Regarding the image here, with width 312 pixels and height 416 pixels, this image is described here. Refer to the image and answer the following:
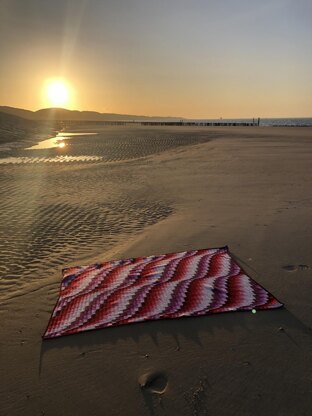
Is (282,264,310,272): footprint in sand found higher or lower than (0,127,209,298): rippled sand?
higher

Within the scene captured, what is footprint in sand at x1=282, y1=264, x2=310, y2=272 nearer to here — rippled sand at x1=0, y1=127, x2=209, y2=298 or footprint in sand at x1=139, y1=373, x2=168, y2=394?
footprint in sand at x1=139, y1=373, x2=168, y2=394

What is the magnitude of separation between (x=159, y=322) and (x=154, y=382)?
1.01 m

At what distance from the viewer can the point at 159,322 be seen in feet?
14.6

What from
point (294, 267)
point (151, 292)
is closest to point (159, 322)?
point (151, 292)

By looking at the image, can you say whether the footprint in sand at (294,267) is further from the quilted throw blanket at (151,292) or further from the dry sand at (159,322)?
the quilted throw blanket at (151,292)

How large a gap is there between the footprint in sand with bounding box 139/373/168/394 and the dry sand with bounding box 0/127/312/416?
1cm

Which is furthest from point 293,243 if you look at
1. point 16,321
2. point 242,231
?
point 16,321

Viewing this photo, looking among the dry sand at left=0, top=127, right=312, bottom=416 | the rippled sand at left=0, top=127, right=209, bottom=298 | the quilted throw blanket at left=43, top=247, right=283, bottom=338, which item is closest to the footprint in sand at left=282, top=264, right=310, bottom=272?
the dry sand at left=0, top=127, right=312, bottom=416

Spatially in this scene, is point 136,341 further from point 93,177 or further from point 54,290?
point 93,177

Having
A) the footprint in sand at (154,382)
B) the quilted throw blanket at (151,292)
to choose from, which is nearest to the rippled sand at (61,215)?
the quilted throw blanket at (151,292)

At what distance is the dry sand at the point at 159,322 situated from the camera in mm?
3316

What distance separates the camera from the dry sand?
3316mm

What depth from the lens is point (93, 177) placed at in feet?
52.0

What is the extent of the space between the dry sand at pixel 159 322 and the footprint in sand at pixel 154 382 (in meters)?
0.01
